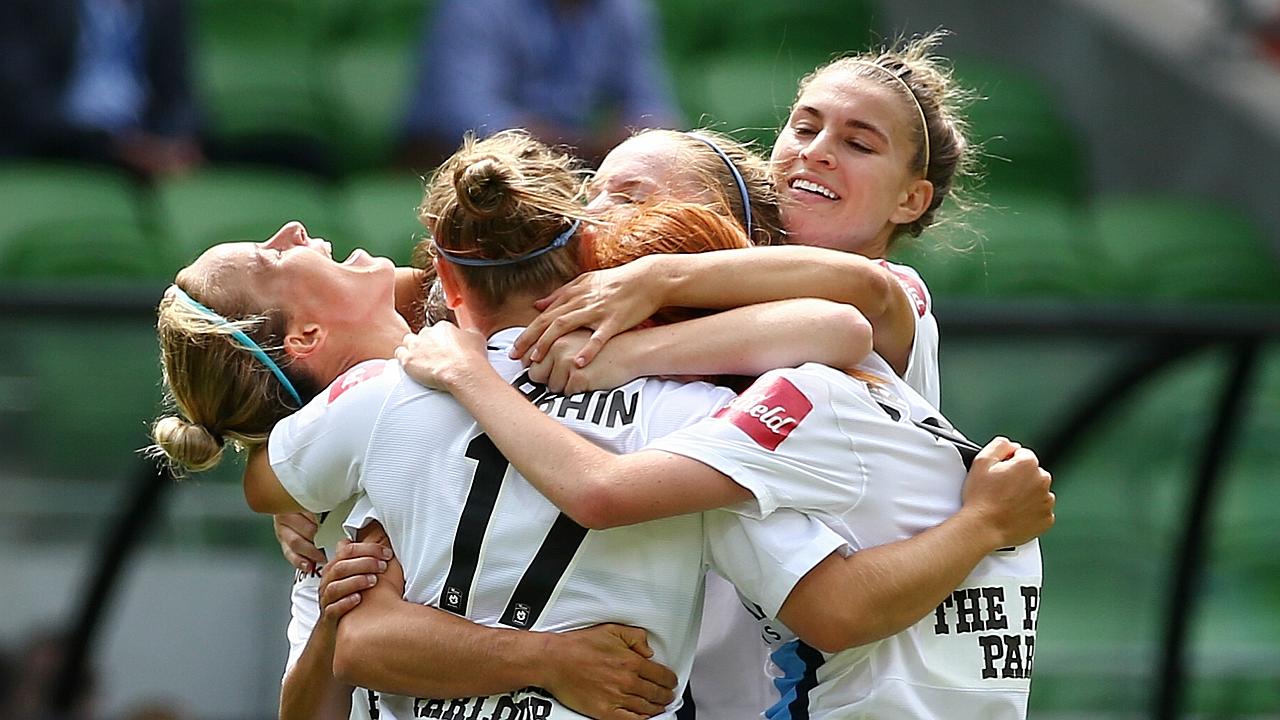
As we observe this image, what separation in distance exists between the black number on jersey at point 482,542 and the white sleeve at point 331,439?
5.8 inches

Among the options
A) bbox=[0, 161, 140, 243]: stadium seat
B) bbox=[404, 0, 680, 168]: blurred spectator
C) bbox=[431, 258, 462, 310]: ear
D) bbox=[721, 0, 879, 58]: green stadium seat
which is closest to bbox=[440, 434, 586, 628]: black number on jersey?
bbox=[431, 258, 462, 310]: ear

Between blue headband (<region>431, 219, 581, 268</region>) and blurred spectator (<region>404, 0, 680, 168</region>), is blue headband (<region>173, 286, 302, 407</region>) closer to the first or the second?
blue headband (<region>431, 219, 581, 268</region>)

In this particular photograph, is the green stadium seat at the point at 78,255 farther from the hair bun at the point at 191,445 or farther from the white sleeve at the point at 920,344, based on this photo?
the white sleeve at the point at 920,344

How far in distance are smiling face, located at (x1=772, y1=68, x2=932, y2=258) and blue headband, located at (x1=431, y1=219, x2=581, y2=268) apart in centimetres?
40

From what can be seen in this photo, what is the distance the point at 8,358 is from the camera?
4.24 meters

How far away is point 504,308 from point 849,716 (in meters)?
0.61

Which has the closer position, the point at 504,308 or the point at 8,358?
the point at 504,308

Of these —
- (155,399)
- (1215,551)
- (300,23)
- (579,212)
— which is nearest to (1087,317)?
(1215,551)

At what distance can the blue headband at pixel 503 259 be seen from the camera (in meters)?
2.08

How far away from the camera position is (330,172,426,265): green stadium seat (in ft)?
16.6

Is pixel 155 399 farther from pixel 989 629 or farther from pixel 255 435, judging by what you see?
pixel 989 629

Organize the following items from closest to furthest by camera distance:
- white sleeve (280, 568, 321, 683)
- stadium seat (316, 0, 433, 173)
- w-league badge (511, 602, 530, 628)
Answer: w-league badge (511, 602, 530, 628) < white sleeve (280, 568, 321, 683) < stadium seat (316, 0, 433, 173)

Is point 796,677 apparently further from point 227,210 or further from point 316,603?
point 227,210

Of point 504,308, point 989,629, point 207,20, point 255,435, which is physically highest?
point 207,20
